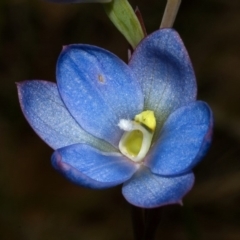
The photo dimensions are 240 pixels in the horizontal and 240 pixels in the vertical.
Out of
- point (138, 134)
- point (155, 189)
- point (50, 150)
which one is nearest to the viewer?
point (155, 189)

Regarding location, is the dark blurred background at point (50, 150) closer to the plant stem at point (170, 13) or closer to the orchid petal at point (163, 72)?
the orchid petal at point (163, 72)

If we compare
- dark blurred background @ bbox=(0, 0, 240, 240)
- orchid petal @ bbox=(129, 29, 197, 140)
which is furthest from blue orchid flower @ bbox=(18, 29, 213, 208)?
dark blurred background @ bbox=(0, 0, 240, 240)

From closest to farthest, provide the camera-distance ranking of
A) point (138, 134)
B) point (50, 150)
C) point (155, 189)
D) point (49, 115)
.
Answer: point (155, 189) < point (49, 115) < point (138, 134) < point (50, 150)

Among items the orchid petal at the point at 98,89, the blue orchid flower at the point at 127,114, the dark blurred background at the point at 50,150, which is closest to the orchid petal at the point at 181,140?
the blue orchid flower at the point at 127,114

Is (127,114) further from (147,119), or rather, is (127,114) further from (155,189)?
(155,189)

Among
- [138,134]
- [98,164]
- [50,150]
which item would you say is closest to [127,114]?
[138,134]

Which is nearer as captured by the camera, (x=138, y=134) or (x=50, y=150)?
(x=138, y=134)
